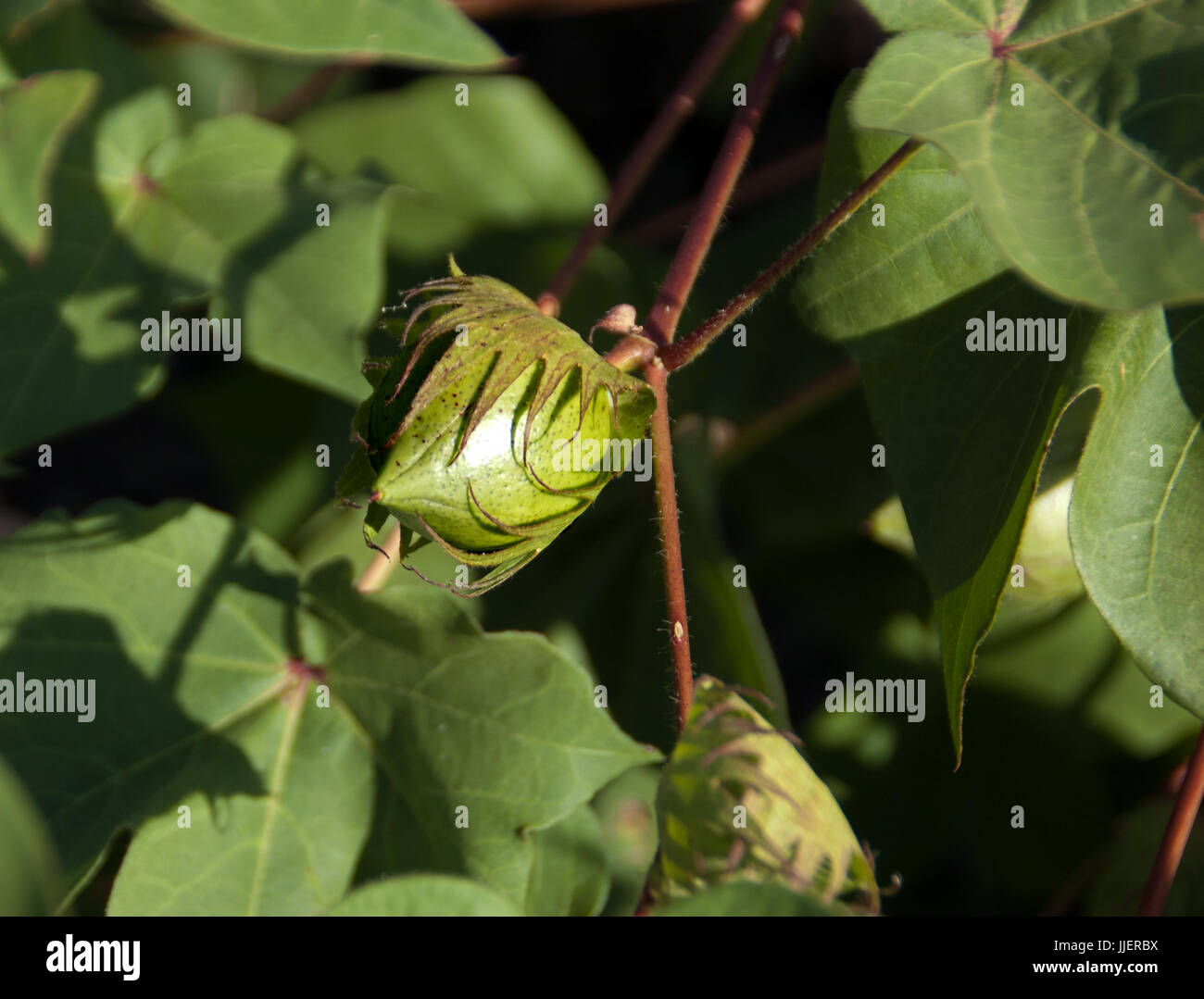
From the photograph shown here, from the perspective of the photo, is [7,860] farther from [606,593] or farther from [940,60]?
[606,593]

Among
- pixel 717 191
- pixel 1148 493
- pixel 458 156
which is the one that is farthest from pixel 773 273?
pixel 458 156

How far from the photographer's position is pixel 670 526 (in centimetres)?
95

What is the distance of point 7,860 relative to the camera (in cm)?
64

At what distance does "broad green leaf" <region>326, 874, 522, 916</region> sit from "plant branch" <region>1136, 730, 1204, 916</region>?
2.37 ft

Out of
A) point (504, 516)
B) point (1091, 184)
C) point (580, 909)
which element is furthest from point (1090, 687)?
point (504, 516)

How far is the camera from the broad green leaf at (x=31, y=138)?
1.21 meters

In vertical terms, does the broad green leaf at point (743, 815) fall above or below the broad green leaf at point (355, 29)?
below
